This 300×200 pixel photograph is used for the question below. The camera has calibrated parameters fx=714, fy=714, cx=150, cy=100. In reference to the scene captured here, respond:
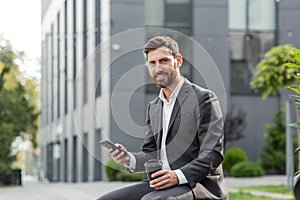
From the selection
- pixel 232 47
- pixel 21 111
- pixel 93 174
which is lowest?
pixel 93 174

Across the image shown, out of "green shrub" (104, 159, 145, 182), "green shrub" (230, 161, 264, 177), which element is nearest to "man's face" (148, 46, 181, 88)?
"green shrub" (104, 159, 145, 182)

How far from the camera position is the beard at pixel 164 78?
12.1 ft

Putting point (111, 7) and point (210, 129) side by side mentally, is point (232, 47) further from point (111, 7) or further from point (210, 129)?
point (210, 129)

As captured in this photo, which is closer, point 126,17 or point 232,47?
point 126,17

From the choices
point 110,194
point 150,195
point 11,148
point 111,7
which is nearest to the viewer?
point 150,195

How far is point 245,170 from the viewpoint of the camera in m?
27.4

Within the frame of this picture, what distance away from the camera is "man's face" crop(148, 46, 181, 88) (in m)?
3.65

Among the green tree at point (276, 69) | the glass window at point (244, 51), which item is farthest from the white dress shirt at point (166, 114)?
the glass window at point (244, 51)

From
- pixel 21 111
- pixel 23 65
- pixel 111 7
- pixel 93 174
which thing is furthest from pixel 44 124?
pixel 111 7

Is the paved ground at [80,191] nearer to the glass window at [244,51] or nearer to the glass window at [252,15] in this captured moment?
the glass window at [244,51]

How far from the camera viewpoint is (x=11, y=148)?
34.3 meters

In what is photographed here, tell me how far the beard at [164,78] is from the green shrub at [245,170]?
78.6 ft

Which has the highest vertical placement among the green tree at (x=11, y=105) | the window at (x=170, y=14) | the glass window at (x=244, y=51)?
the window at (x=170, y=14)

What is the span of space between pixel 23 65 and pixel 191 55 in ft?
115
